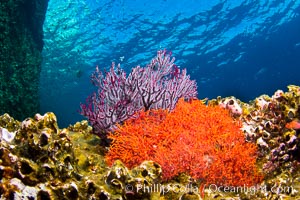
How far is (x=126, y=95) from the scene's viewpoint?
4.34m

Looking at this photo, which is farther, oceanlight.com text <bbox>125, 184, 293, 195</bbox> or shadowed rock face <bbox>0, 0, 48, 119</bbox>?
shadowed rock face <bbox>0, 0, 48, 119</bbox>

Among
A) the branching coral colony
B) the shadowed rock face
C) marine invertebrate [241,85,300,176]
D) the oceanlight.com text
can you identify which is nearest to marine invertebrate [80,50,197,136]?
A: the branching coral colony

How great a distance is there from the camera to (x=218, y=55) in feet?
99.5

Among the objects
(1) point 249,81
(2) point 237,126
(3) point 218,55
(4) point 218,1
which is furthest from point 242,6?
(2) point 237,126

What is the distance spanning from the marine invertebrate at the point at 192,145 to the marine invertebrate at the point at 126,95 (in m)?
0.36

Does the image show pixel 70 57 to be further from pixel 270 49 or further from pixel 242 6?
pixel 270 49

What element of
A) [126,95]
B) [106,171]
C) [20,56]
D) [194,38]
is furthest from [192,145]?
[194,38]

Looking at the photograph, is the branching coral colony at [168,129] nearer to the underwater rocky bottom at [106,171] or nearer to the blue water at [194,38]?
the underwater rocky bottom at [106,171]

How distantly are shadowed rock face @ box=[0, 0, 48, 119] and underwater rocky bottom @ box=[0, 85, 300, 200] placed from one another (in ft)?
28.9

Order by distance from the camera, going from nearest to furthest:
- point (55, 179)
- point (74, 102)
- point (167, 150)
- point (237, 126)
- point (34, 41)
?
point (55, 179) → point (167, 150) → point (237, 126) → point (34, 41) → point (74, 102)

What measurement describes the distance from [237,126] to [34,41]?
517 inches

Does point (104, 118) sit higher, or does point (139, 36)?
point (139, 36)

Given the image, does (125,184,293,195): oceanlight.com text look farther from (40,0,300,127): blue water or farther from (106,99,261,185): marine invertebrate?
(40,0,300,127): blue water

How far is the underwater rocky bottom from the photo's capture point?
2.17m
